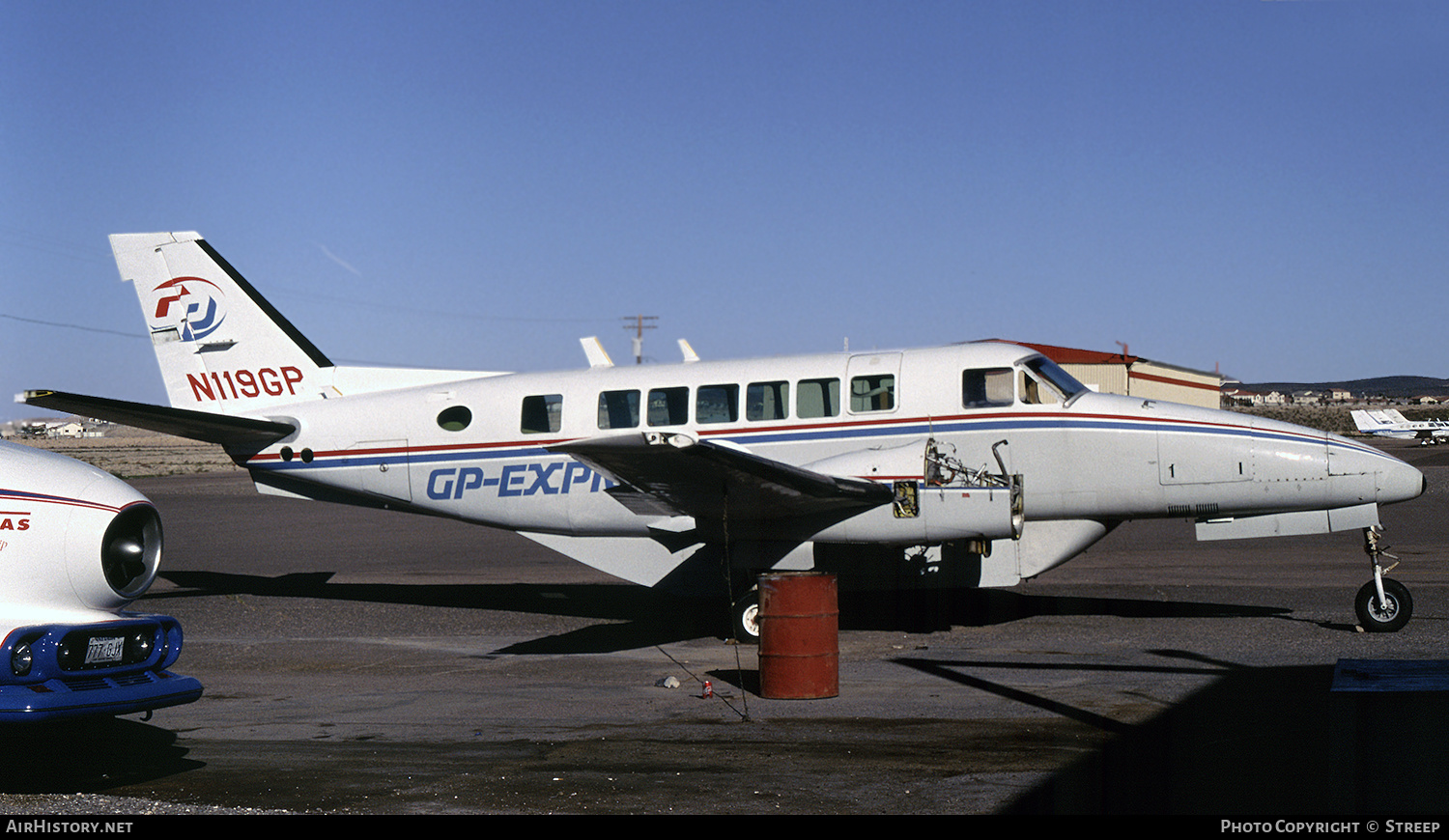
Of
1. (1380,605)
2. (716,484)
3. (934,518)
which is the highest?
(716,484)

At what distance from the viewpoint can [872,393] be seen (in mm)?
13219

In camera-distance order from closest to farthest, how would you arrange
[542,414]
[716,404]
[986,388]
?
A: [986,388] < [716,404] < [542,414]

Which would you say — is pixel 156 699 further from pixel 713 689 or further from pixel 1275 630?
pixel 1275 630

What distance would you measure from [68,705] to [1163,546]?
2061cm

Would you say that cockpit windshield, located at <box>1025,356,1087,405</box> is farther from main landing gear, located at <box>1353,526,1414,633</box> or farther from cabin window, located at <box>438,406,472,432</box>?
cabin window, located at <box>438,406,472,432</box>

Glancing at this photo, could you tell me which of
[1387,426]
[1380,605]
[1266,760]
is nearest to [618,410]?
[1380,605]

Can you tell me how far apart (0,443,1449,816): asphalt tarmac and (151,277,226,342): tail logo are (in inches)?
145

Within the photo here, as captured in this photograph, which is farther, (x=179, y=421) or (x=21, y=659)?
(x=179, y=421)

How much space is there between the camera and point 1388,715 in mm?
6887

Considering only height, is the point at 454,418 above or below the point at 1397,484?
above

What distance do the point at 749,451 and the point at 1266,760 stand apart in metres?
7.54

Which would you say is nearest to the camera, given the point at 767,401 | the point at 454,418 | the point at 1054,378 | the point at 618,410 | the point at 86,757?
the point at 86,757

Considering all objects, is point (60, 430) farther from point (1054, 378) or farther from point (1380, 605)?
point (1380, 605)

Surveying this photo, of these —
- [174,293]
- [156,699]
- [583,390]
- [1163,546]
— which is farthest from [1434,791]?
[1163,546]
